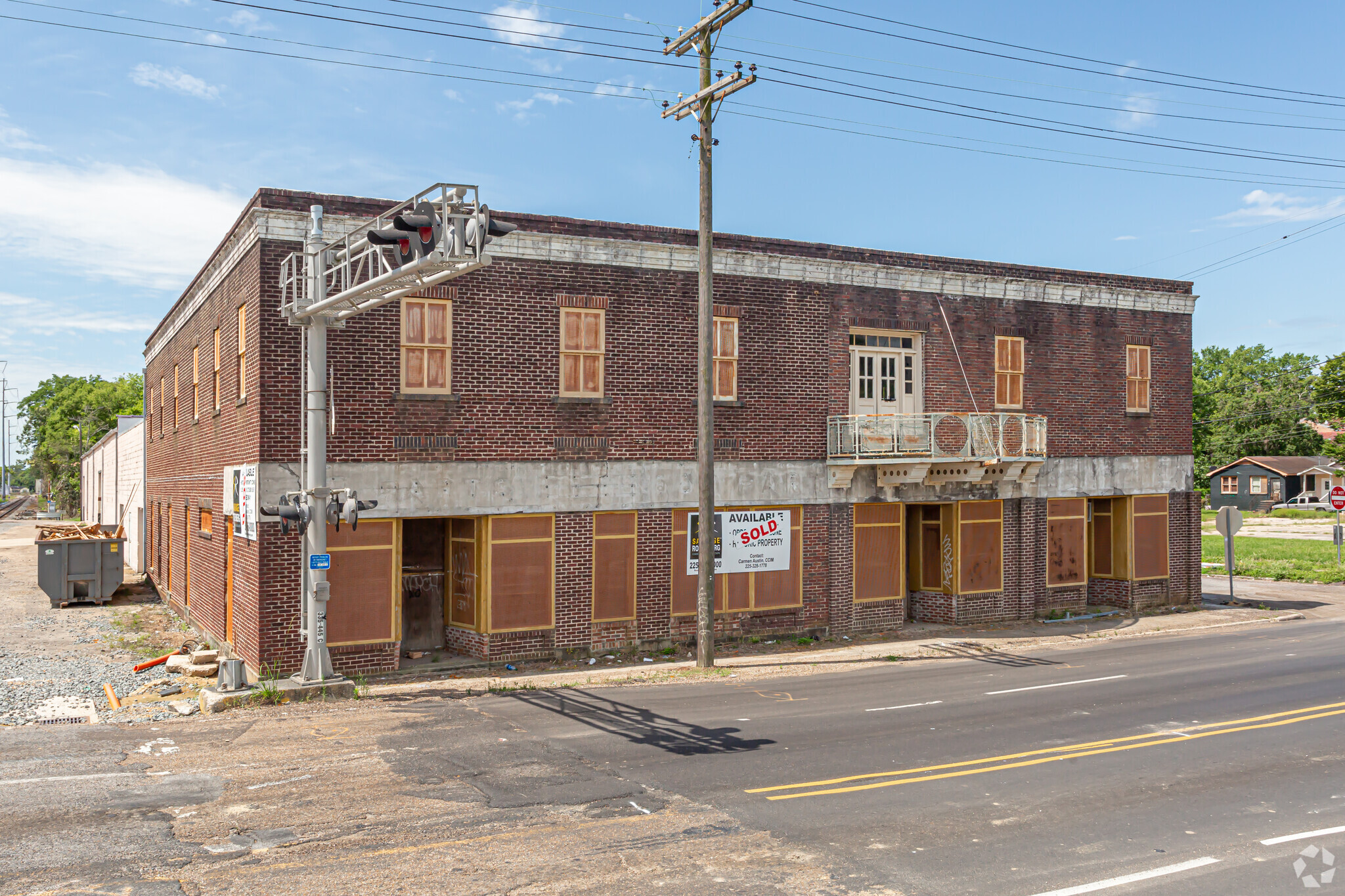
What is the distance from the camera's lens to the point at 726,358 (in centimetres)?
2039

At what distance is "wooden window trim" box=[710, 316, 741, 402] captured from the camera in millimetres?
20359

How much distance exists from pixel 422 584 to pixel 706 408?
22.0ft

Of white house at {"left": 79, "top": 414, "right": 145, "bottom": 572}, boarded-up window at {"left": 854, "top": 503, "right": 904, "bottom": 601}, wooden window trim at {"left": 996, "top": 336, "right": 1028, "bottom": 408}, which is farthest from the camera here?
white house at {"left": 79, "top": 414, "right": 145, "bottom": 572}

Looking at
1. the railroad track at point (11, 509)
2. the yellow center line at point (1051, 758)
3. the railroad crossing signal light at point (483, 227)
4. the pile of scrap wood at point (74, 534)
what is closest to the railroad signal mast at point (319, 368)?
the railroad crossing signal light at point (483, 227)

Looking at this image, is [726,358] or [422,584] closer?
[422,584]

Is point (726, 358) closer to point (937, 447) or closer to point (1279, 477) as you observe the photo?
point (937, 447)

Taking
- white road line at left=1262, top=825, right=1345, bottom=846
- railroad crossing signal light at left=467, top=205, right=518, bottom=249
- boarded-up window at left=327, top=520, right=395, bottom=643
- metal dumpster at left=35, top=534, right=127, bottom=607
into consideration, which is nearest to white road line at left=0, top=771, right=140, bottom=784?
boarded-up window at left=327, top=520, right=395, bottom=643

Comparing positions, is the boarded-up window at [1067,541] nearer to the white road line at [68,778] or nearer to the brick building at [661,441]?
the brick building at [661,441]

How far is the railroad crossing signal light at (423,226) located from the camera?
1129 cm

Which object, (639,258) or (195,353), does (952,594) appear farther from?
(195,353)

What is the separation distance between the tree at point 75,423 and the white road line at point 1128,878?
319 feet

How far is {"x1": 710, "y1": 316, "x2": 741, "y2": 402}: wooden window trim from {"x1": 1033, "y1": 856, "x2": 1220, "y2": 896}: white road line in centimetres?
1347

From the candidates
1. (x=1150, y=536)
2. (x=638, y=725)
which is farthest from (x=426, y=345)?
(x=1150, y=536)

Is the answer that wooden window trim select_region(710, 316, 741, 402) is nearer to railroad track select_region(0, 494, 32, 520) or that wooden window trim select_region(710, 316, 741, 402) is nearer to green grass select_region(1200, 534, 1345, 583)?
green grass select_region(1200, 534, 1345, 583)
